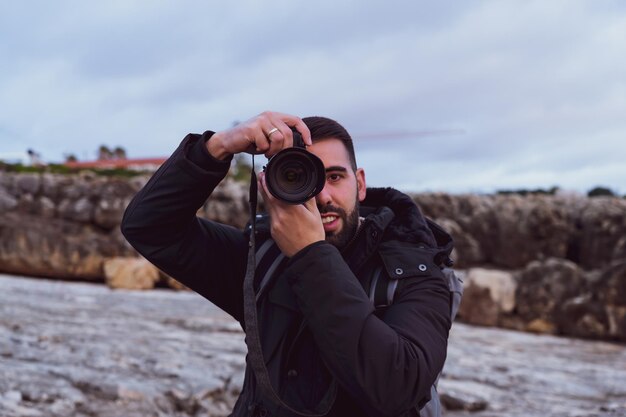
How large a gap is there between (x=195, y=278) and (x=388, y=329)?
78 centimetres

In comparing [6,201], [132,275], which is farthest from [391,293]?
[6,201]

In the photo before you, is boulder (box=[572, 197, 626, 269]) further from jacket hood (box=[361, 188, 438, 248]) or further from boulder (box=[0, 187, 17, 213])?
boulder (box=[0, 187, 17, 213])

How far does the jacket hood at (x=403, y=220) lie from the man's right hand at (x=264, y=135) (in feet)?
1.21

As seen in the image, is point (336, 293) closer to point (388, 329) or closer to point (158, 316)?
point (388, 329)

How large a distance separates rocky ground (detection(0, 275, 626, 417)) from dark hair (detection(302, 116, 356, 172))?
3197 millimetres

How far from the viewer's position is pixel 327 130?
1922mm

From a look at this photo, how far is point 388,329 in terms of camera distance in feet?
4.73

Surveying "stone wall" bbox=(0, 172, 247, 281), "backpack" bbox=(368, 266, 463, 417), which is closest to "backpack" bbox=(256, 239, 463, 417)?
"backpack" bbox=(368, 266, 463, 417)

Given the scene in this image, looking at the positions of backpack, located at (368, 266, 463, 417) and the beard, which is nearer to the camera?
backpack, located at (368, 266, 463, 417)

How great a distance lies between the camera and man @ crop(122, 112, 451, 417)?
1429 millimetres

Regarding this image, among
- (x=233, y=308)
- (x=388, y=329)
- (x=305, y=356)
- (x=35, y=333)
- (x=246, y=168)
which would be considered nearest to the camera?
(x=388, y=329)

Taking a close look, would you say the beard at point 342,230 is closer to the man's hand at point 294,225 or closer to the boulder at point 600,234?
the man's hand at point 294,225

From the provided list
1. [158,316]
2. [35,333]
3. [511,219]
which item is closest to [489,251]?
[511,219]

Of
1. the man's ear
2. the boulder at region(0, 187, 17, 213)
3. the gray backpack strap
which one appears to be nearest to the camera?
the gray backpack strap
